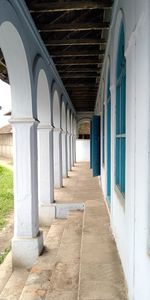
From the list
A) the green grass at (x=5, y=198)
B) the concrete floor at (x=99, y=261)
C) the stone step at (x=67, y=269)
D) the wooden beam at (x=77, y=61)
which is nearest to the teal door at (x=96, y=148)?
the concrete floor at (x=99, y=261)

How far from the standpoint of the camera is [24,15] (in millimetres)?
4270

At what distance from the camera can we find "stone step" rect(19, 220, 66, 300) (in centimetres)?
389

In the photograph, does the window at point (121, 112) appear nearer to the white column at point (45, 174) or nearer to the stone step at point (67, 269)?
the stone step at point (67, 269)

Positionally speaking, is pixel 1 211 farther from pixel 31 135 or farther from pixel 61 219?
pixel 31 135

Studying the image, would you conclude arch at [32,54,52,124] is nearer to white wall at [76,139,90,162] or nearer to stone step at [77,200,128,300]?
stone step at [77,200,128,300]

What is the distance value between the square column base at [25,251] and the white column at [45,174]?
6.96 ft

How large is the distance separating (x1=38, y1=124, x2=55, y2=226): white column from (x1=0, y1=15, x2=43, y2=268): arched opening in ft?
5.81

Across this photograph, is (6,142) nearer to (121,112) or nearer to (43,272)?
(43,272)

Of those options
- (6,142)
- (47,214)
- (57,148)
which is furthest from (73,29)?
(6,142)

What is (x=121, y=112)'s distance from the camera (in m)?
3.98

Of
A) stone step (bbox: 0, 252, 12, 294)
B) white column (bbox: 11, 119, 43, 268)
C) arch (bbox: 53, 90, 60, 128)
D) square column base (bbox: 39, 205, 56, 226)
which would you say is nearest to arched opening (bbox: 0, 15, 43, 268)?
white column (bbox: 11, 119, 43, 268)

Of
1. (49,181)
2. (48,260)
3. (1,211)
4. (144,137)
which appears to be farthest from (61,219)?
(144,137)

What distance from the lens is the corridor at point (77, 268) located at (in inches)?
130

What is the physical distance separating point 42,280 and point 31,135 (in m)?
2.37
